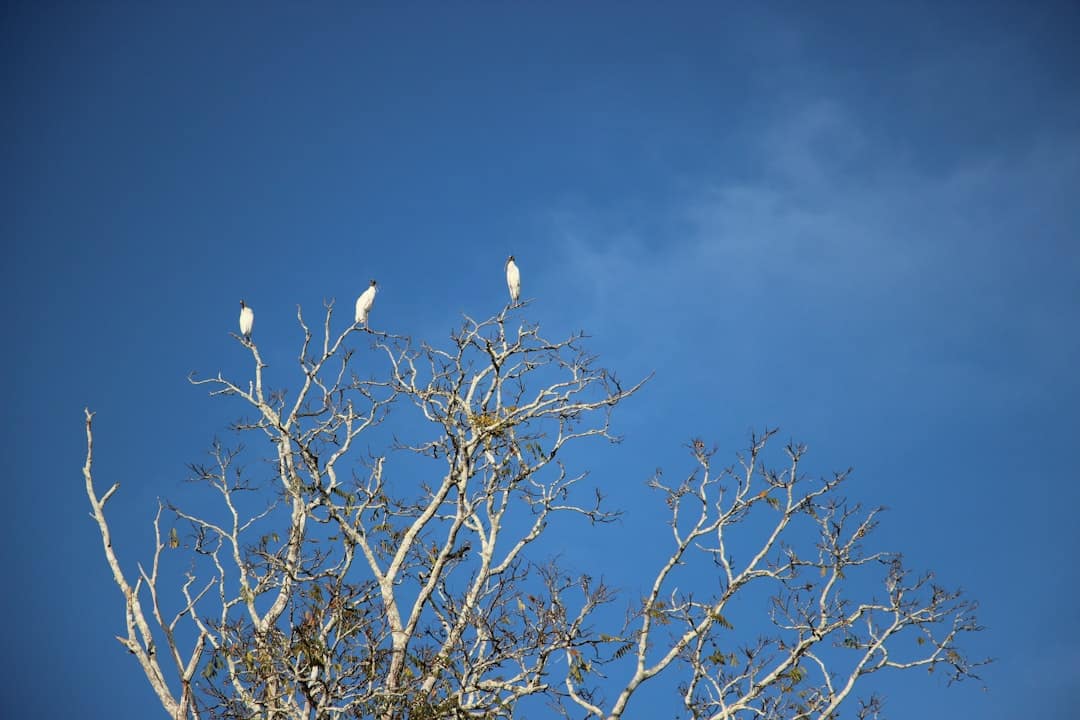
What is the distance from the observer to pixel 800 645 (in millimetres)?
10695

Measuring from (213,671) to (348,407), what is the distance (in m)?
2.95

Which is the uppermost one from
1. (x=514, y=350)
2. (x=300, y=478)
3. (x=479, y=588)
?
(x=514, y=350)

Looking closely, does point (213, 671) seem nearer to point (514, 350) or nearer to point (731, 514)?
point (514, 350)

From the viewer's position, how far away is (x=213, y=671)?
9602mm

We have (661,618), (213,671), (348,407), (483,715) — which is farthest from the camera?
(348,407)

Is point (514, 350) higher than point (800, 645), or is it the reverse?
point (514, 350)

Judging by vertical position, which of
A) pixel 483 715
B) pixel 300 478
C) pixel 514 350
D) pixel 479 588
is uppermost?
pixel 514 350

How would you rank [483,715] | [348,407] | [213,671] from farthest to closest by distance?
[348,407], [213,671], [483,715]

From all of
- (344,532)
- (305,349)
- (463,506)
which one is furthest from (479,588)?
(305,349)

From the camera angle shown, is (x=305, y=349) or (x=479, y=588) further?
(x=305, y=349)

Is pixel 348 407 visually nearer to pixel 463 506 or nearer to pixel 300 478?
pixel 300 478

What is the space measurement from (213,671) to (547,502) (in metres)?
3.49

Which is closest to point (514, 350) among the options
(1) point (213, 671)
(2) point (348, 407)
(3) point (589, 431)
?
(3) point (589, 431)

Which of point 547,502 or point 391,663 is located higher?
point 547,502
